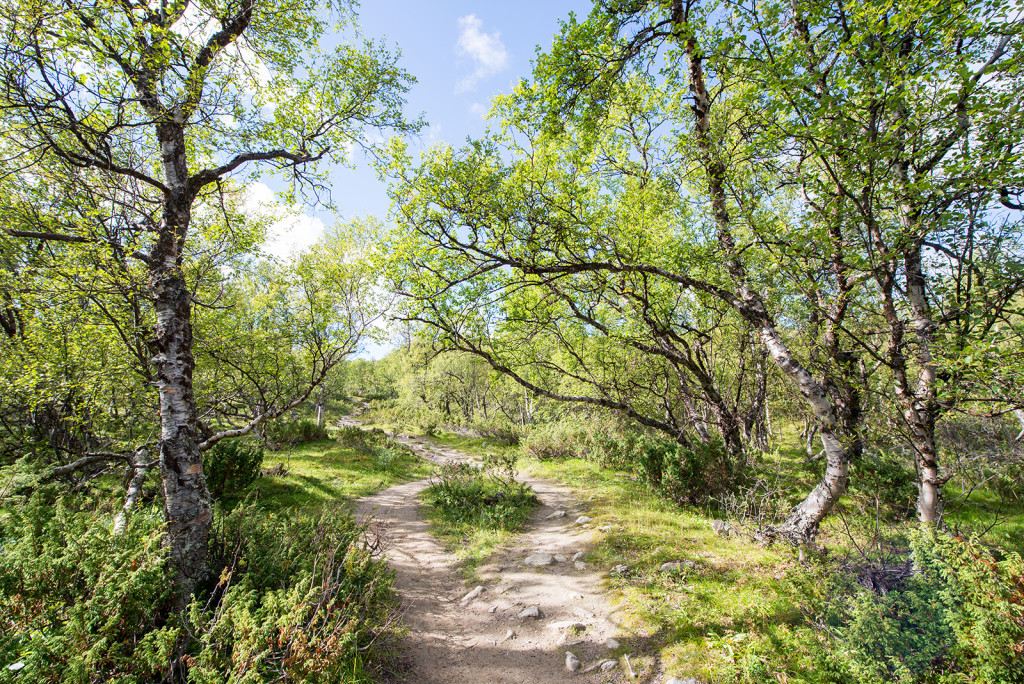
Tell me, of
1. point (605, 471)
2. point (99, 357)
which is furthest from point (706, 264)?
point (99, 357)

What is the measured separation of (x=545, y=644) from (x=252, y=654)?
2939 millimetres

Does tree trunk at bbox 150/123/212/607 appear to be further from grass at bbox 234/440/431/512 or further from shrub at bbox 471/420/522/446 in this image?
shrub at bbox 471/420/522/446

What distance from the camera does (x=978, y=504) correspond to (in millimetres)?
8914

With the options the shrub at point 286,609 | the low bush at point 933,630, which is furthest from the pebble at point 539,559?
the low bush at point 933,630

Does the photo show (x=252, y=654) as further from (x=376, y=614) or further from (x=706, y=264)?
(x=706, y=264)

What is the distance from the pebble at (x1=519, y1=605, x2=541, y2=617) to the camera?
4824 mm

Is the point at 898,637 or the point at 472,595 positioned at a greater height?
the point at 898,637

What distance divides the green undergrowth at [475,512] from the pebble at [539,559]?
85cm

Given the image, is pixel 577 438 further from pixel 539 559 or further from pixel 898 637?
pixel 898 637

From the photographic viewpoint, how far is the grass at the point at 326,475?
9.66 m

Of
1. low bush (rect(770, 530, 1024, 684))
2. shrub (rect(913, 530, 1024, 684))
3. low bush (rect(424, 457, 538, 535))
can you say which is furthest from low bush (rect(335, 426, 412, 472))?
shrub (rect(913, 530, 1024, 684))

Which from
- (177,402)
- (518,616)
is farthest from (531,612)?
(177,402)

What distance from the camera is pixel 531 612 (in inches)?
191

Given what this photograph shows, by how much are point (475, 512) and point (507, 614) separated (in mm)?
3885
